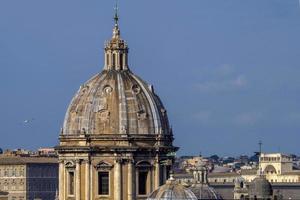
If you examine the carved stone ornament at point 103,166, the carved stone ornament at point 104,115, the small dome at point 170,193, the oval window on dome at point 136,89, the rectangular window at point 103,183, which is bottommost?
the small dome at point 170,193

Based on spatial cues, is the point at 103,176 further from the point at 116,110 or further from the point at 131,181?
the point at 116,110

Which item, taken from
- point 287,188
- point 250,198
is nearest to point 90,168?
point 250,198

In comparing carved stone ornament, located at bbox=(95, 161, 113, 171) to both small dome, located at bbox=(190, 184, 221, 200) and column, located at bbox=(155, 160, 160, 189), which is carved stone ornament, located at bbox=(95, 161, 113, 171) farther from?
small dome, located at bbox=(190, 184, 221, 200)

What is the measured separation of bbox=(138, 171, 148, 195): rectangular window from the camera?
88812 mm

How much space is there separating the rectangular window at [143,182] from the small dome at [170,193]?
1636mm

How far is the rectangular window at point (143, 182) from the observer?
3497 inches

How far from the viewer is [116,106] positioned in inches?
3477

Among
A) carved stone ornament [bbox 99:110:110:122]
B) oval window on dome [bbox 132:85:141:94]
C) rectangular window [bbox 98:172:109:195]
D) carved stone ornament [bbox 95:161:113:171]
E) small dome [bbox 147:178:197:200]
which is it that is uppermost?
oval window on dome [bbox 132:85:141:94]

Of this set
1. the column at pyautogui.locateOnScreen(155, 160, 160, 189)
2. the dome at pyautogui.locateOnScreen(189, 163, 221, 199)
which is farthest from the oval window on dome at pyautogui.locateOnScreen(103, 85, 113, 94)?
the dome at pyautogui.locateOnScreen(189, 163, 221, 199)

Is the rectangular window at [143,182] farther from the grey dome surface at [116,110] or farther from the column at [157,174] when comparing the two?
the grey dome surface at [116,110]

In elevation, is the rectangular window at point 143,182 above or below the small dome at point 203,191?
below

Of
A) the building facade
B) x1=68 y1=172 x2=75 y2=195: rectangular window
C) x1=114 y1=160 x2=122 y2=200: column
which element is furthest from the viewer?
x1=68 y1=172 x2=75 y2=195: rectangular window

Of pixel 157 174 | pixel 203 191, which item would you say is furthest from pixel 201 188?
pixel 157 174

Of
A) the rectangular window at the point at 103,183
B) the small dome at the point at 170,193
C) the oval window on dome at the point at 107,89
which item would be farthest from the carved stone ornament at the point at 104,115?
the small dome at the point at 170,193
